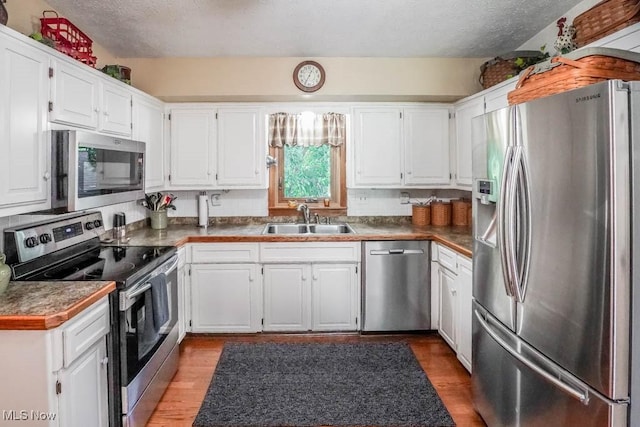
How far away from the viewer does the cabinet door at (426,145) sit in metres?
3.75

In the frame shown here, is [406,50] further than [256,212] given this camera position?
No

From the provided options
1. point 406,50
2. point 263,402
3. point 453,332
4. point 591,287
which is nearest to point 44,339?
point 263,402

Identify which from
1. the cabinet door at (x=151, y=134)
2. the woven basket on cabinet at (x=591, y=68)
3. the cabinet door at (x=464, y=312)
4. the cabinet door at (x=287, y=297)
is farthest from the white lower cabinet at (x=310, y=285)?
the woven basket on cabinet at (x=591, y=68)

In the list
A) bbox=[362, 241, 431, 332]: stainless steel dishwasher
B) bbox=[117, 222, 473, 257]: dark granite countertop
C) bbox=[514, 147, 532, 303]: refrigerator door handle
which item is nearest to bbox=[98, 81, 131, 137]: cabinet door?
bbox=[117, 222, 473, 257]: dark granite countertop

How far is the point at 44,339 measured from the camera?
146 cm

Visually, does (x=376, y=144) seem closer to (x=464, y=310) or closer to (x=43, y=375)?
(x=464, y=310)

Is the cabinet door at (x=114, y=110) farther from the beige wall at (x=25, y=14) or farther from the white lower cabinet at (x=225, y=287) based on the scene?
the white lower cabinet at (x=225, y=287)

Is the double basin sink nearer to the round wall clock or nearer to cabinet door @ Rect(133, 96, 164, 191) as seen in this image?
cabinet door @ Rect(133, 96, 164, 191)

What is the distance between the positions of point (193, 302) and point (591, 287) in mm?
2871

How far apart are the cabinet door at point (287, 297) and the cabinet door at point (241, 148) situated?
0.86 m

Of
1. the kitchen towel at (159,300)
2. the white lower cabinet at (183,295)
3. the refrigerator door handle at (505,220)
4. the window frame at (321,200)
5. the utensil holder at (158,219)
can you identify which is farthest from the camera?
the window frame at (321,200)

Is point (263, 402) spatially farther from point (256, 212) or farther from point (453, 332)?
point (256, 212)

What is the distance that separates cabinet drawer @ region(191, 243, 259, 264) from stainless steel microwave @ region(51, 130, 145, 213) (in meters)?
0.86

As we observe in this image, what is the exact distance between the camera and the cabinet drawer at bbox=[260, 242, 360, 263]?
133 inches
